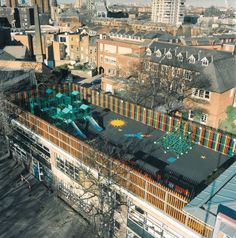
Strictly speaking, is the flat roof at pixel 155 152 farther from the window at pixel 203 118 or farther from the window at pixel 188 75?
the window at pixel 188 75

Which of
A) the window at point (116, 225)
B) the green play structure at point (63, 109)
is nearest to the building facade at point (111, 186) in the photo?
the window at point (116, 225)

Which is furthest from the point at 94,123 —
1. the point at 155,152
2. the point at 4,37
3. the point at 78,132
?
the point at 4,37

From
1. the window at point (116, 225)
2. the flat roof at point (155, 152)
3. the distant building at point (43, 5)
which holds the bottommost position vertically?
the window at point (116, 225)

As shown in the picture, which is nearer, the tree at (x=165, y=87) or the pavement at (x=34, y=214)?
the pavement at (x=34, y=214)

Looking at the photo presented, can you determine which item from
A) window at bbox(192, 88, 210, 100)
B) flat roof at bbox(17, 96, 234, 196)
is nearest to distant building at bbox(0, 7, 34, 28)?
window at bbox(192, 88, 210, 100)

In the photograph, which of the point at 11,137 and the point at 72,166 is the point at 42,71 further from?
the point at 72,166

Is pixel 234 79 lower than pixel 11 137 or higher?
higher

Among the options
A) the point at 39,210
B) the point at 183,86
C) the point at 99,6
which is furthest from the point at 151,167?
the point at 99,6
